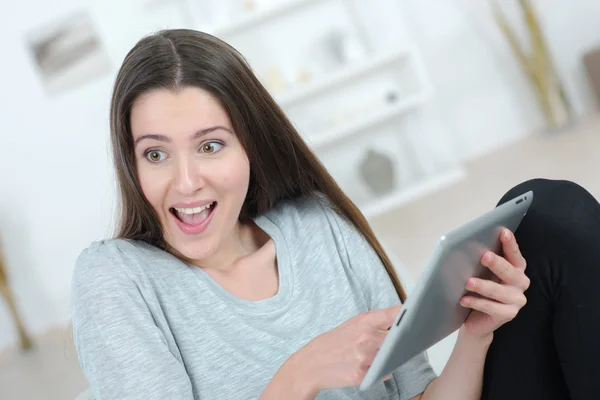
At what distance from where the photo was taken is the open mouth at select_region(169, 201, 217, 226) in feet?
4.12

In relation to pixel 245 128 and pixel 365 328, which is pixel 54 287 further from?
pixel 365 328

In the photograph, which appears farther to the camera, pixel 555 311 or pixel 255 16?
pixel 255 16

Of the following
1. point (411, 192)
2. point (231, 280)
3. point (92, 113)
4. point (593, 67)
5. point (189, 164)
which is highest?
point (92, 113)

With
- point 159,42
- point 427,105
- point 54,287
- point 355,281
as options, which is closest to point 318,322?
point 355,281

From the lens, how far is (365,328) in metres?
0.98

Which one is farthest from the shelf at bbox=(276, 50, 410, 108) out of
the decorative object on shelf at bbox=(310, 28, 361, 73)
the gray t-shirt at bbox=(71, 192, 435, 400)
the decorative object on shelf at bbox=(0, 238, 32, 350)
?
the gray t-shirt at bbox=(71, 192, 435, 400)

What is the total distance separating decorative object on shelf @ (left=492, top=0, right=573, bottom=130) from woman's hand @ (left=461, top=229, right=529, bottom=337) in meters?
3.45

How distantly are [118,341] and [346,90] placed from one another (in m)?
3.65

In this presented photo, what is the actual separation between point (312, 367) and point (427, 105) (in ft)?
12.1

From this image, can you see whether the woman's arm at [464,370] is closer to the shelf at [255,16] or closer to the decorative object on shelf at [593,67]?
the shelf at [255,16]

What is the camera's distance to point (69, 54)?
457 centimetres

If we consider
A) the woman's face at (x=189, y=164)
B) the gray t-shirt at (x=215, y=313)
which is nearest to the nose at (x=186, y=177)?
the woman's face at (x=189, y=164)

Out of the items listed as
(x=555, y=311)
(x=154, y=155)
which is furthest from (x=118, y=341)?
(x=555, y=311)

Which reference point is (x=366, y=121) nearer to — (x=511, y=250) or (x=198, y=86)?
(x=198, y=86)
